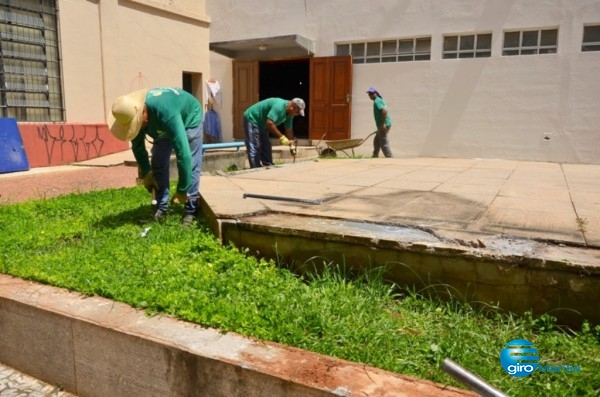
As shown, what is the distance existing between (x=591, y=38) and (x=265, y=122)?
23.6 feet

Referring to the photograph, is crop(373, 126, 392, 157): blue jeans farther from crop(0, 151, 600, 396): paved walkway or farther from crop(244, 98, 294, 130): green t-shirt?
crop(244, 98, 294, 130): green t-shirt

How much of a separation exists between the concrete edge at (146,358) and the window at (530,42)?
33.1 feet

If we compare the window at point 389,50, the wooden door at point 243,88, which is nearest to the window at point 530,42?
the window at point 389,50

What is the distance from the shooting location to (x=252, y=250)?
11.1ft

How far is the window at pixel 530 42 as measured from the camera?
9898mm

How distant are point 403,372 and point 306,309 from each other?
629mm

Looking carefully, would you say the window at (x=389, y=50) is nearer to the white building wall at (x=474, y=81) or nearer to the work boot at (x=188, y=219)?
the white building wall at (x=474, y=81)

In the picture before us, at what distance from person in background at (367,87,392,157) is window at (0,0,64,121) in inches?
265

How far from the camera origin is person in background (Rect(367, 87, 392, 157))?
10.1m

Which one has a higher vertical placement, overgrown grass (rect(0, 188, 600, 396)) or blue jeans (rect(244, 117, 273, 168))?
blue jeans (rect(244, 117, 273, 168))

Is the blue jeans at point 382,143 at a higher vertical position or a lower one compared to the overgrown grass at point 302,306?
higher

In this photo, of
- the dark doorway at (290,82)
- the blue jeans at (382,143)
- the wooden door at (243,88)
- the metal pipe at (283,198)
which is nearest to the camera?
the metal pipe at (283,198)

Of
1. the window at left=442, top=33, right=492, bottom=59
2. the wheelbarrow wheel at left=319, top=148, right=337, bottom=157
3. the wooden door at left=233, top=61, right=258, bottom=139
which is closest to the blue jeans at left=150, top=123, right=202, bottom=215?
the wheelbarrow wheel at left=319, top=148, right=337, bottom=157

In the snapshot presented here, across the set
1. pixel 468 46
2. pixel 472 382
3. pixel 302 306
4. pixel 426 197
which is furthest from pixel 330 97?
pixel 472 382
